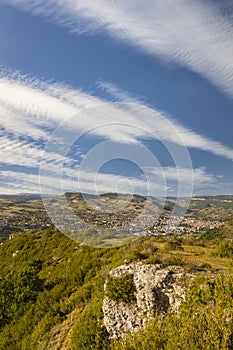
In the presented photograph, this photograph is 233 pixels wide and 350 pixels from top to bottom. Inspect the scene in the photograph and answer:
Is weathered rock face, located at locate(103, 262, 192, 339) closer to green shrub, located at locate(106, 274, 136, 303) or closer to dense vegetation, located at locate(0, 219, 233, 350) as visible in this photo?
green shrub, located at locate(106, 274, 136, 303)

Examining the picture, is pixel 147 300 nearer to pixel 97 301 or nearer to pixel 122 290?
pixel 122 290

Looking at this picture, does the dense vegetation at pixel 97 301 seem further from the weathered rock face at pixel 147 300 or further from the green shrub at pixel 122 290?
the weathered rock face at pixel 147 300

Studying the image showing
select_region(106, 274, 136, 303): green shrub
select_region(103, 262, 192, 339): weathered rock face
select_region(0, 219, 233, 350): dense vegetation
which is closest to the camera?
select_region(0, 219, 233, 350): dense vegetation

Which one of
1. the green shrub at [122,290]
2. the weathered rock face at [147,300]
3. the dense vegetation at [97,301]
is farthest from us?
the green shrub at [122,290]

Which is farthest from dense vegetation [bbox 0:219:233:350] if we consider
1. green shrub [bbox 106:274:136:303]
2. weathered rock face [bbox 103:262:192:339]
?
weathered rock face [bbox 103:262:192:339]

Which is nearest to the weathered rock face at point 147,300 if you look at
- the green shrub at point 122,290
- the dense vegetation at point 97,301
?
the green shrub at point 122,290
